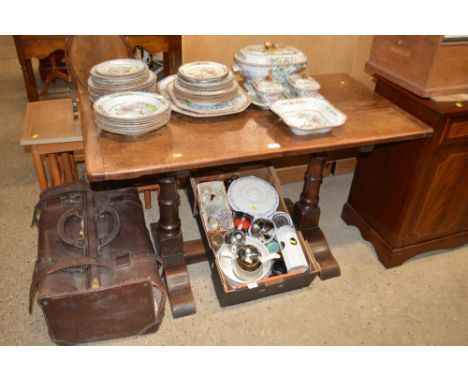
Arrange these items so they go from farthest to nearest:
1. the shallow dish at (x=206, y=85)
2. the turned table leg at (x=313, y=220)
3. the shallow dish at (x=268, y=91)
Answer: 1. the turned table leg at (x=313, y=220)
2. the shallow dish at (x=268, y=91)
3. the shallow dish at (x=206, y=85)

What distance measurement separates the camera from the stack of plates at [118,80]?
167cm

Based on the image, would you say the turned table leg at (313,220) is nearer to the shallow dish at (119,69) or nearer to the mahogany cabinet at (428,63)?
the mahogany cabinet at (428,63)

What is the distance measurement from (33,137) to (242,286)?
4.25ft

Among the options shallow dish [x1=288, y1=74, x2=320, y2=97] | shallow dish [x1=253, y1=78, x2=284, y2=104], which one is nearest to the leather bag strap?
shallow dish [x1=253, y1=78, x2=284, y2=104]

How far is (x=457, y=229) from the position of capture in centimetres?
217

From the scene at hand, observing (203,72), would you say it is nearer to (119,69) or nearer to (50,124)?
(119,69)

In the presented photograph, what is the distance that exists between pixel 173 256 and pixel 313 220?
29.4 inches

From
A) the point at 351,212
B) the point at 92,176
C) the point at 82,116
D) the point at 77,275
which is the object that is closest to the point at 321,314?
the point at 351,212

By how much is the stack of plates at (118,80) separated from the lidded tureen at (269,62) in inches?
15.8

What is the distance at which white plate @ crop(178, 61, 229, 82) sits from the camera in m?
1.63

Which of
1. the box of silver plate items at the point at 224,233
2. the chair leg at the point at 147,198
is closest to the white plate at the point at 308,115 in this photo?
the box of silver plate items at the point at 224,233

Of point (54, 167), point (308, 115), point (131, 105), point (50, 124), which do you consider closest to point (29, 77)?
point (50, 124)

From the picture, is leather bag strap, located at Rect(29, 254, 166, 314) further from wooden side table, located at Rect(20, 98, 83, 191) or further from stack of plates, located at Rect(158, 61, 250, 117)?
wooden side table, located at Rect(20, 98, 83, 191)

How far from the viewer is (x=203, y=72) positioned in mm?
1731
